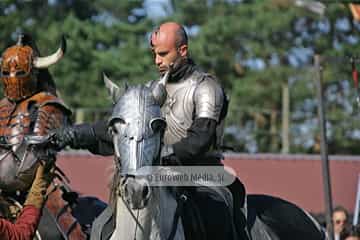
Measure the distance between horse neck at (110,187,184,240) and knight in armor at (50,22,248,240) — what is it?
0.29 m

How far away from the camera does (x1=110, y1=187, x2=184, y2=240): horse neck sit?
5.89 meters

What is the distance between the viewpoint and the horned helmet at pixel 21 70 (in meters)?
8.80

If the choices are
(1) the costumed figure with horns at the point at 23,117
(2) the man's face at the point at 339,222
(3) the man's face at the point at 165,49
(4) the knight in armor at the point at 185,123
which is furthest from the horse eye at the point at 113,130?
(2) the man's face at the point at 339,222

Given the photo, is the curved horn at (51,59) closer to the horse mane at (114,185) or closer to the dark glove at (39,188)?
the dark glove at (39,188)

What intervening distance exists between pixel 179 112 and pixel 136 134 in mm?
866

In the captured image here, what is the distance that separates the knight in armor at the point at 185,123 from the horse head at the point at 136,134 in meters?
0.32

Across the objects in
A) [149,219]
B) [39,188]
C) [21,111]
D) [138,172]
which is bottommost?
[149,219]

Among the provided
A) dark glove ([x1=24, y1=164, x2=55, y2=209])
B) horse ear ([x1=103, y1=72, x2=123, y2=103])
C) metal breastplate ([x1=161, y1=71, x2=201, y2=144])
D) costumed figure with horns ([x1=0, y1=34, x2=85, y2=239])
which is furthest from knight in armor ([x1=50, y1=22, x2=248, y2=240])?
costumed figure with horns ([x1=0, y1=34, x2=85, y2=239])

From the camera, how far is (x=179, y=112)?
21.8ft

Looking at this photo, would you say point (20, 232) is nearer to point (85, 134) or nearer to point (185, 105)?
point (85, 134)

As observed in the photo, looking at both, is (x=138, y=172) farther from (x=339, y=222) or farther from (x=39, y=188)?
(x=339, y=222)

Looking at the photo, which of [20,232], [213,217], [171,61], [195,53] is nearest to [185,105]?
[171,61]

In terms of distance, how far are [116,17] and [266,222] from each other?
1022 inches

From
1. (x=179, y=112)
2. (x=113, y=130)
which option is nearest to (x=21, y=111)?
(x=179, y=112)
